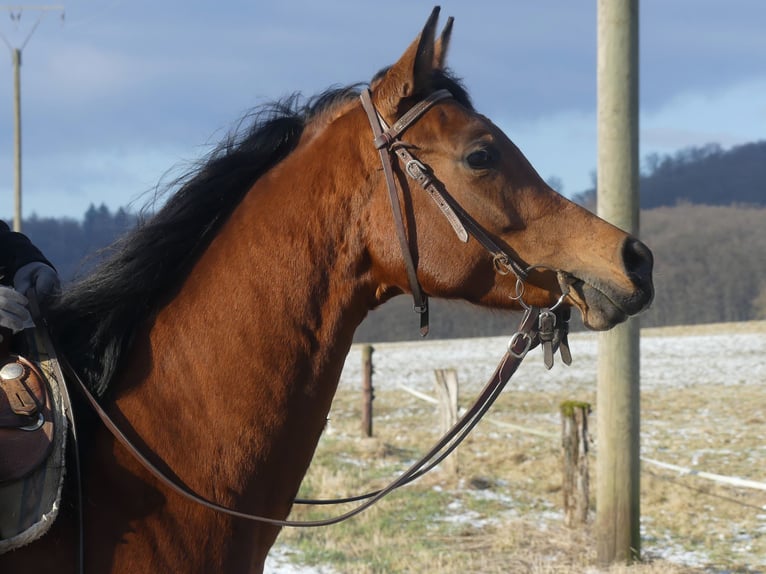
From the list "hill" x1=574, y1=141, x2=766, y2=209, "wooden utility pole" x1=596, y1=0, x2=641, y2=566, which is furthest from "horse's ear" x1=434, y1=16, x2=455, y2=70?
"hill" x1=574, y1=141, x2=766, y2=209

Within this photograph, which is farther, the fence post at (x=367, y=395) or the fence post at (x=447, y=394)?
the fence post at (x=367, y=395)

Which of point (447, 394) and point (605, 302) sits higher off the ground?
point (605, 302)

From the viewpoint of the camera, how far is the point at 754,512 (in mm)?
7539

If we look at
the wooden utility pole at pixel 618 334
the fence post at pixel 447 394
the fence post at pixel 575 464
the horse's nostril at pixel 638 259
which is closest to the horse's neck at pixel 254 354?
the horse's nostril at pixel 638 259

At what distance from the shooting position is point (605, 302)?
2570 mm

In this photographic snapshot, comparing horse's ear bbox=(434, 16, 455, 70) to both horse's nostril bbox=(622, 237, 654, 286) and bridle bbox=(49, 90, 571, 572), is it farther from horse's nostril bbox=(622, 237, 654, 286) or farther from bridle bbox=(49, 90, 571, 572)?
horse's nostril bbox=(622, 237, 654, 286)

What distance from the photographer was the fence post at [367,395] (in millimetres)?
12141

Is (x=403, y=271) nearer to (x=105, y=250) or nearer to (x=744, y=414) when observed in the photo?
(x=105, y=250)

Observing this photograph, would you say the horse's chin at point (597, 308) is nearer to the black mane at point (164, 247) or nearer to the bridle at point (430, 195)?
the bridle at point (430, 195)

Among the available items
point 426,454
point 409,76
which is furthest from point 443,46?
point 426,454

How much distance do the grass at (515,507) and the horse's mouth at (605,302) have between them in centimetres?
389

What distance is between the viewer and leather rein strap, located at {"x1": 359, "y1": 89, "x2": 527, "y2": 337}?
101 inches

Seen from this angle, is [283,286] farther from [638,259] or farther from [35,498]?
[638,259]

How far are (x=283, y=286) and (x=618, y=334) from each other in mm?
3932
